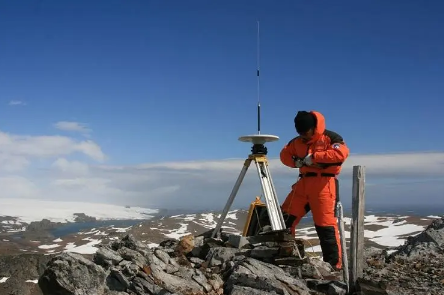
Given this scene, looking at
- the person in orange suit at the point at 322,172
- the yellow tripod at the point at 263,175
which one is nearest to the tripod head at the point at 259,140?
the yellow tripod at the point at 263,175

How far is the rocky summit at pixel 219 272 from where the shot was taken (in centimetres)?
814

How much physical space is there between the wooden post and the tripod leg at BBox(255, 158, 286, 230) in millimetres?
2339

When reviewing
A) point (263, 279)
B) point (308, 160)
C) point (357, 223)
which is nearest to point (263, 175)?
point (308, 160)

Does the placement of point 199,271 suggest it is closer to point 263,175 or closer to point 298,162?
point 263,175

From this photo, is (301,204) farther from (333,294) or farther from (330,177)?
(333,294)

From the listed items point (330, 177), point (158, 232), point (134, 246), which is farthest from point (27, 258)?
point (158, 232)

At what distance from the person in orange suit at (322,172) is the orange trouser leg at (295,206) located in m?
0.05

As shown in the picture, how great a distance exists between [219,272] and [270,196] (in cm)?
253

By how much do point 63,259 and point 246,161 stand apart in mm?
5174

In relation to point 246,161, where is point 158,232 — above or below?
below

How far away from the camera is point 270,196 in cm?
1069

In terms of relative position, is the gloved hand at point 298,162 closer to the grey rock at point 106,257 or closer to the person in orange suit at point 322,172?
the person in orange suit at point 322,172

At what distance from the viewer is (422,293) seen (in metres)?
8.62

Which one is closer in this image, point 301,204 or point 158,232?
point 301,204
